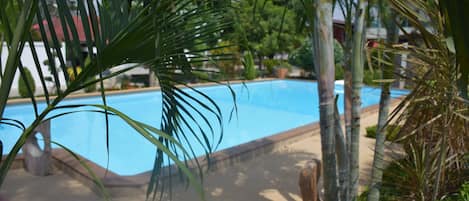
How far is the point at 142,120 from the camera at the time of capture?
11.0 m

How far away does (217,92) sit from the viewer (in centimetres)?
1702

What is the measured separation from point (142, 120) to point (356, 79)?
9.22 m

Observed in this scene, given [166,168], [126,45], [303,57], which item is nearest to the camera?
[126,45]

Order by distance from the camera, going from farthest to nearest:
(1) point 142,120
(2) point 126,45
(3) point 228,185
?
1. (1) point 142,120
2. (3) point 228,185
3. (2) point 126,45

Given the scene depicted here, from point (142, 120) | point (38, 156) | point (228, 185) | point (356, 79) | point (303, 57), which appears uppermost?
point (303, 57)

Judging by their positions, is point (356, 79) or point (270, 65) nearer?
point (356, 79)

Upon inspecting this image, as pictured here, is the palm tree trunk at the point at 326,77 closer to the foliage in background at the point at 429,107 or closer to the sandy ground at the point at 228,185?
the foliage in background at the point at 429,107

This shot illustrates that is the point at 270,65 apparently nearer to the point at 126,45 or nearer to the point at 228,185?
the point at 228,185

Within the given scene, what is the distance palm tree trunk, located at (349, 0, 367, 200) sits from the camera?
2.60 metres

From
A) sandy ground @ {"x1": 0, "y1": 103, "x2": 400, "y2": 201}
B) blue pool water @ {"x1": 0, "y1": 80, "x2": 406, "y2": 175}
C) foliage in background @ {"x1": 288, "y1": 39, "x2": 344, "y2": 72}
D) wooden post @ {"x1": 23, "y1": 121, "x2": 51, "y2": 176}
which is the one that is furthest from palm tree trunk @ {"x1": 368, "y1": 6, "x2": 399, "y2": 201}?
foliage in background @ {"x1": 288, "y1": 39, "x2": 344, "y2": 72}

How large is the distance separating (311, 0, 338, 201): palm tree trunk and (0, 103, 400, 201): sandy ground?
5.81ft

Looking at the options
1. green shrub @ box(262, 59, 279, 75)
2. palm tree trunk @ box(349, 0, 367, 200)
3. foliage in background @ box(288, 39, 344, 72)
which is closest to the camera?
palm tree trunk @ box(349, 0, 367, 200)

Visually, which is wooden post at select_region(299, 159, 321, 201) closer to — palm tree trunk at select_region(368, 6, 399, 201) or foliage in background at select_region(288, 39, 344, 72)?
palm tree trunk at select_region(368, 6, 399, 201)

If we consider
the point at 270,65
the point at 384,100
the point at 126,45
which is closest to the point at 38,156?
the point at 126,45
